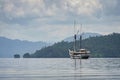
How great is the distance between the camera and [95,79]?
120m

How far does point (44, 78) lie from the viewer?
12419 centimetres

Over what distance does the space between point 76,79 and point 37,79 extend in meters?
9.51

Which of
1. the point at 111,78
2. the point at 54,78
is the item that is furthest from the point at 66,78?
the point at 111,78

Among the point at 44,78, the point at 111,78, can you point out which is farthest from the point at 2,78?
the point at 111,78

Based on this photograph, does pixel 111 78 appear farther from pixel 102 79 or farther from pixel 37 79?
pixel 37 79

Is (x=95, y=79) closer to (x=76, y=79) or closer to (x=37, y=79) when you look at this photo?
(x=76, y=79)

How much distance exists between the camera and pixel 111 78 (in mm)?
121312

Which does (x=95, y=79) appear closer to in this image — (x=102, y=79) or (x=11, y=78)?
(x=102, y=79)

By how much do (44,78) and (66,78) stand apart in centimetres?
552

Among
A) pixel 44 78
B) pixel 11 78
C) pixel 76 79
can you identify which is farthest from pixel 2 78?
pixel 76 79

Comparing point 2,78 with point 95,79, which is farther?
point 2,78

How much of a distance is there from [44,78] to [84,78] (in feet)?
32.9

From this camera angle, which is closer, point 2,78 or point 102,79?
point 102,79

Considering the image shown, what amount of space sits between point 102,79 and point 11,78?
931 inches
